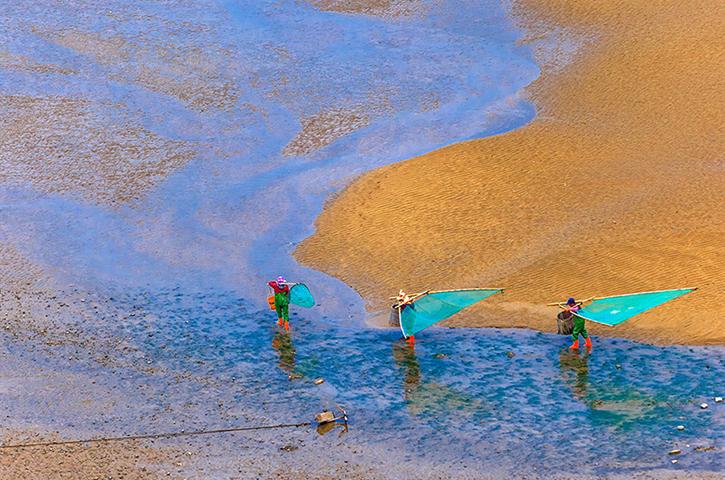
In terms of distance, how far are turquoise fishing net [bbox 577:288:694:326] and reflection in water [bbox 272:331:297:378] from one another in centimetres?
648

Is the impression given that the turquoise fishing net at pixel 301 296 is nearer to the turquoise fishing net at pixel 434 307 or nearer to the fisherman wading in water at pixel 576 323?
the turquoise fishing net at pixel 434 307

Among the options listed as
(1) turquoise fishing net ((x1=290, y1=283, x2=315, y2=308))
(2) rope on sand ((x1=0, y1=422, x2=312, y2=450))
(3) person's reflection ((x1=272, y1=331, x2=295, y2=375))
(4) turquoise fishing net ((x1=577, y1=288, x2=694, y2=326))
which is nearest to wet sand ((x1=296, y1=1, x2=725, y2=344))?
(4) turquoise fishing net ((x1=577, y1=288, x2=694, y2=326))

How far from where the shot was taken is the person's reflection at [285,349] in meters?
24.8

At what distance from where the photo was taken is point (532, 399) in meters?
23.0

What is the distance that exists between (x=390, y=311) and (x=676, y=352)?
665cm

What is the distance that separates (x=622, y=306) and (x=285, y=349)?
7680 mm

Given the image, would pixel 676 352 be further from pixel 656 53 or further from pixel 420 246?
pixel 656 53

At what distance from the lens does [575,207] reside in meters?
29.9

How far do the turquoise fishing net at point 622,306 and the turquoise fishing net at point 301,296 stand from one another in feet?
20.6

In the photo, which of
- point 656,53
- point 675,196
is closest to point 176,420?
point 675,196

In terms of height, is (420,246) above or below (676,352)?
above

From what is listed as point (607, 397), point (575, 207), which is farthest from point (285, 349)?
point (575, 207)

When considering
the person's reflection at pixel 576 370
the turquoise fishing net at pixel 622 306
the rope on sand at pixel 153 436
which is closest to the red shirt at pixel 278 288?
the rope on sand at pixel 153 436

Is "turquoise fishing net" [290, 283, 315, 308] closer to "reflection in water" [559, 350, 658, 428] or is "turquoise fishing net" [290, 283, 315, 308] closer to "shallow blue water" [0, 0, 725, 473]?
"shallow blue water" [0, 0, 725, 473]
